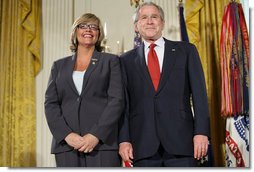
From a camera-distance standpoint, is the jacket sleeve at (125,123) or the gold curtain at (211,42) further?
the gold curtain at (211,42)

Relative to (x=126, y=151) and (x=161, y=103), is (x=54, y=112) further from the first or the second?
(x=161, y=103)

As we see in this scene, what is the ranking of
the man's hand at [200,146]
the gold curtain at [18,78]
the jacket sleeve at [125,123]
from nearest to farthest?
the man's hand at [200,146] < the jacket sleeve at [125,123] < the gold curtain at [18,78]

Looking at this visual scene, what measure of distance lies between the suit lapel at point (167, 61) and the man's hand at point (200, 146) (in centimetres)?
32

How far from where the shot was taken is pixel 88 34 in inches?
83.4

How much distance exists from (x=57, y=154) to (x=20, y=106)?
347 mm

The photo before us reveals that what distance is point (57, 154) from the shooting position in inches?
79.4

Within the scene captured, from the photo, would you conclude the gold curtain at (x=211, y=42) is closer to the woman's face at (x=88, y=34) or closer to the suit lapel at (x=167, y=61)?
the suit lapel at (x=167, y=61)

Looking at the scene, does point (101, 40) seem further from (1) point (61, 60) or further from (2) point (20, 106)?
(2) point (20, 106)

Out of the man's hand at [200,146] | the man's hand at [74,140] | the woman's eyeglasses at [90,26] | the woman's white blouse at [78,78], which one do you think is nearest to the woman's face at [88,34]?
the woman's eyeglasses at [90,26]

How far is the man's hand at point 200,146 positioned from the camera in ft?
6.26

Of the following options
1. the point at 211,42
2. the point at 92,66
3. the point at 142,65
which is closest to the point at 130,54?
the point at 142,65

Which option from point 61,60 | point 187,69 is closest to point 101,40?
point 61,60

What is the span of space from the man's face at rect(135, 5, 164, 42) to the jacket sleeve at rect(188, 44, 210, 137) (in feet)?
0.68

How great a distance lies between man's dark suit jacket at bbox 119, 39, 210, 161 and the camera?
1970mm
